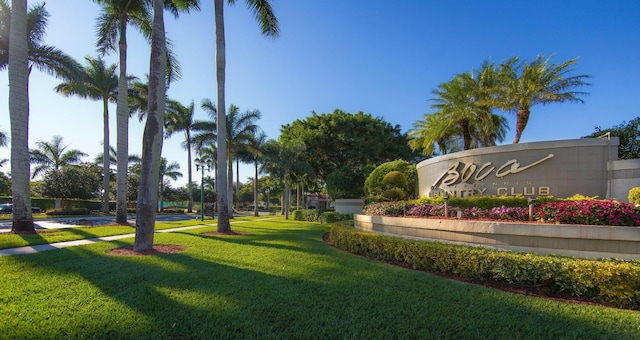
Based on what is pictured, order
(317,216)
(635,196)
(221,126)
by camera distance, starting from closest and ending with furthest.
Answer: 1. (635,196)
2. (221,126)
3. (317,216)

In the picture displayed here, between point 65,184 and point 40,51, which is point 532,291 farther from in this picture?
point 65,184

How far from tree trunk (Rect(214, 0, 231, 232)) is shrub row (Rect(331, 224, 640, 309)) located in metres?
8.78

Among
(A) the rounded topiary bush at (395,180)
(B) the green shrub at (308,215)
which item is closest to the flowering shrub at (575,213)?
(A) the rounded topiary bush at (395,180)

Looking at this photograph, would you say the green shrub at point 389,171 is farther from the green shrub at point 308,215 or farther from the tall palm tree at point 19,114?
the tall palm tree at point 19,114

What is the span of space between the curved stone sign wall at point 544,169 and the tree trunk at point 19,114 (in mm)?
17816

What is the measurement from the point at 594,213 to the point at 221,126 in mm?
13267

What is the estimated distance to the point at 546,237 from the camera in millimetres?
6648

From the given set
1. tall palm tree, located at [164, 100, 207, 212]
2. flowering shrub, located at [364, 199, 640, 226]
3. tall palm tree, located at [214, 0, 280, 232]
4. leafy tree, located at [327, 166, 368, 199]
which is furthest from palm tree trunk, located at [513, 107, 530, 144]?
tall palm tree, located at [164, 100, 207, 212]

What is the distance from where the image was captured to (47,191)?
29.3 metres

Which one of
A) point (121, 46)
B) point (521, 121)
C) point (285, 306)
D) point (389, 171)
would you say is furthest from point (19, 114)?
point (521, 121)

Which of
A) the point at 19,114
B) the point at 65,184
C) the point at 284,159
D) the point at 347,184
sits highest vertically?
the point at 19,114

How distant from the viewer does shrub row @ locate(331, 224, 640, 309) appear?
15.6ft

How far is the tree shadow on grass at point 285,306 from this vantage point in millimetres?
3725

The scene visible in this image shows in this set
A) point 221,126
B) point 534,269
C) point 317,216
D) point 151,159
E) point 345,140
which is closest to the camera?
point 534,269
